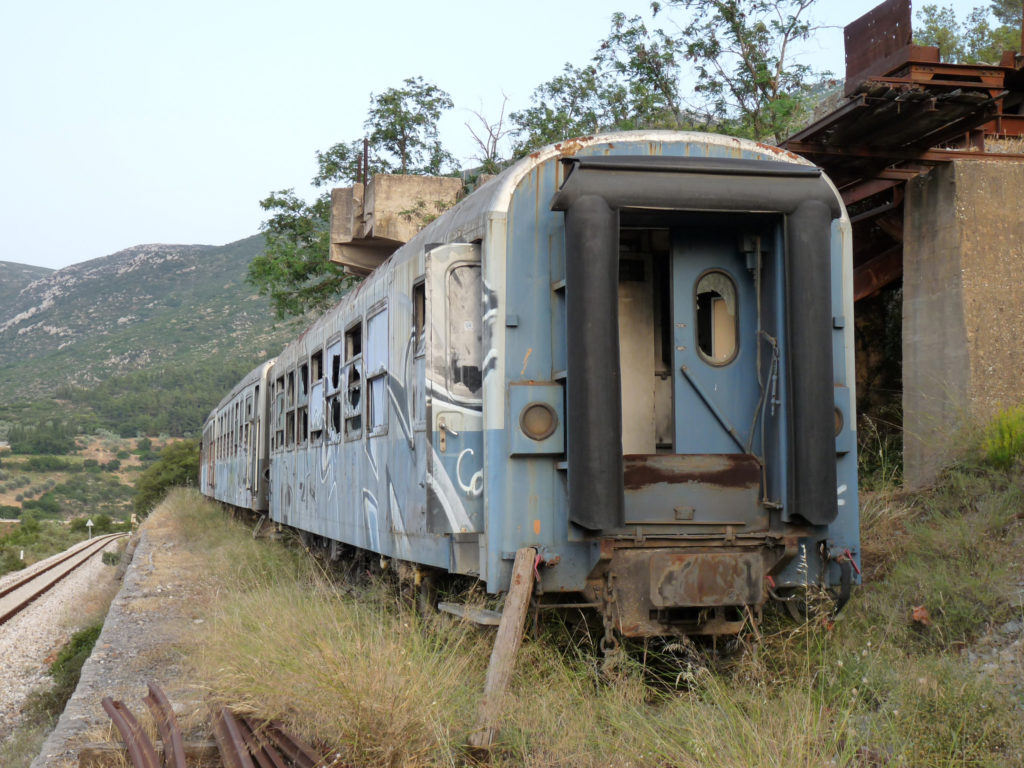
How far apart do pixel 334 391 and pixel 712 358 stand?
15.7 feet

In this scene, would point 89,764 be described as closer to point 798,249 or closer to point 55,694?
point 798,249

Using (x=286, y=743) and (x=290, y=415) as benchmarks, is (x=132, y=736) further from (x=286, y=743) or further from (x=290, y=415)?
(x=290, y=415)

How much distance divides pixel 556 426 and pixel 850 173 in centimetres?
561

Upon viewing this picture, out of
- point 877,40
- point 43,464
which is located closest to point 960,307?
point 877,40

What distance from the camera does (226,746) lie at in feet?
17.4

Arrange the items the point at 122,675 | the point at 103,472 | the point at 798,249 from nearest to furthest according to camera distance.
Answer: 1. the point at 798,249
2. the point at 122,675
3. the point at 103,472

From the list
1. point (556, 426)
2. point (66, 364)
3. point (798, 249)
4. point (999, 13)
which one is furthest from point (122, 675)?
point (66, 364)

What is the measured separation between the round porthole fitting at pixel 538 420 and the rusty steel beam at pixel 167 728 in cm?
242

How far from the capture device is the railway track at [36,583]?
2116 centimetres

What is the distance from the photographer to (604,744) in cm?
458

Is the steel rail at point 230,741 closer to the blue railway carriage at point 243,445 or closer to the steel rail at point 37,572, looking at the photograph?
the blue railway carriage at point 243,445

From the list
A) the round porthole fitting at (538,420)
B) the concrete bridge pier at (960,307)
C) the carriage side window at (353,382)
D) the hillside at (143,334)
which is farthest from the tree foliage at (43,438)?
the round porthole fitting at (538,420)

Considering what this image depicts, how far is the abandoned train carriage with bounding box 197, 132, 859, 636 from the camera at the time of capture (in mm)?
5707

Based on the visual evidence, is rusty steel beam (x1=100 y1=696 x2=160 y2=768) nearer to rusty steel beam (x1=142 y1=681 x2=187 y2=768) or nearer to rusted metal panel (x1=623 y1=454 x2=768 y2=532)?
rusty steel beam (x1=142 y1=681 x2=187 y2=768)
